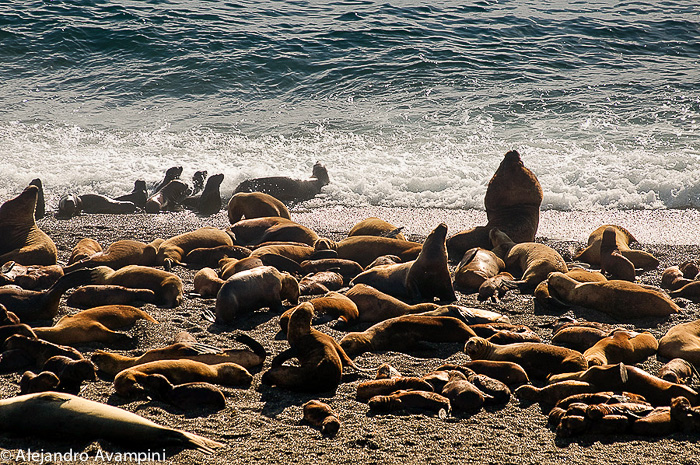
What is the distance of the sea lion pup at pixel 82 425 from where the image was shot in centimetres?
318

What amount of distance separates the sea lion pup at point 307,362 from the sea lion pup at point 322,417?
37cm

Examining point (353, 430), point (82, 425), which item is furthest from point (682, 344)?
point (82, 425)

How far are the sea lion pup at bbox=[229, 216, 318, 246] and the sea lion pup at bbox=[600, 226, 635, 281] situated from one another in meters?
3.30

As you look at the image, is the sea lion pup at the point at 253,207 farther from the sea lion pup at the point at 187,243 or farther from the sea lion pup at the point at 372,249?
the sea lion pup at the point at 372,249

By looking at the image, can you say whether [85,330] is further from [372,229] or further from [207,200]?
[207,200]

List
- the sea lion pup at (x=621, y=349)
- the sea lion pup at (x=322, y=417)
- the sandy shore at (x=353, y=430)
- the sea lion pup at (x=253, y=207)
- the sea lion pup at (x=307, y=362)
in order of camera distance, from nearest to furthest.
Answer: the sandy shore at (x=353, y=430) < the sea lion pup at (x=322, y=417) < the sea lion pup at (x=307, y=362) < the sea lion pup at (x=621, y=349) < the sea lion pup at (x=253, y=207)

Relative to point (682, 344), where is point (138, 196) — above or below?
below

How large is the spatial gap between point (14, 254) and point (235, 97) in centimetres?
1210

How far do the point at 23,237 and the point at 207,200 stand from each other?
396 centimetres

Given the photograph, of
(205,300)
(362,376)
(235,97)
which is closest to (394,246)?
(205,300)

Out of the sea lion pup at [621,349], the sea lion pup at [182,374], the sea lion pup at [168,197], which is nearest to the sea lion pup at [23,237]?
the sea lion pup at [168,197]

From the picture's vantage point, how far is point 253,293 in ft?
19.1

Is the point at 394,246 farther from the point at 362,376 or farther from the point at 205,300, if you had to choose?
the point at 362,376

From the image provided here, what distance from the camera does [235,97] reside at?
62.0 ft
